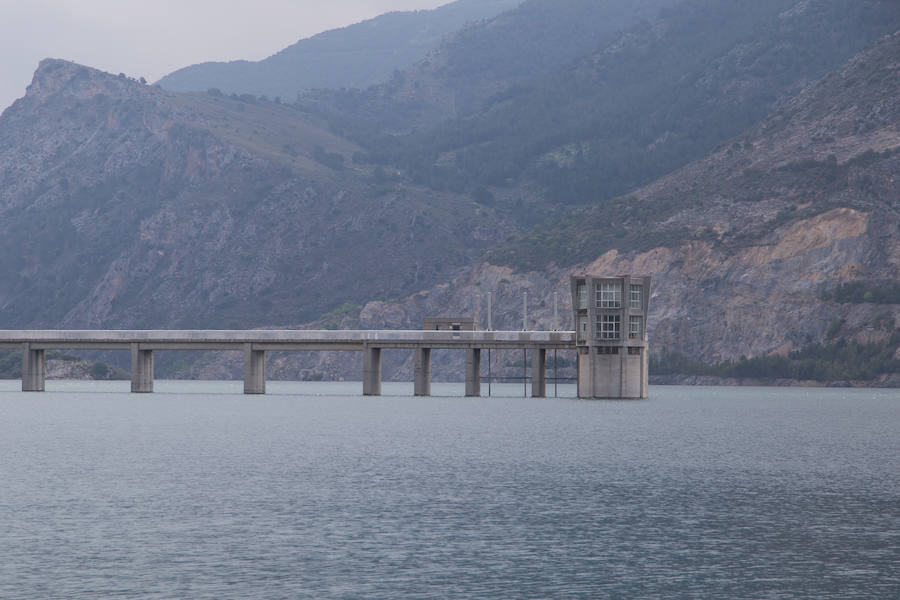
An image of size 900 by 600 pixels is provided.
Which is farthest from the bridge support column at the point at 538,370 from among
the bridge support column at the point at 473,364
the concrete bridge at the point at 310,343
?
the bridge support column at the point at 473,364

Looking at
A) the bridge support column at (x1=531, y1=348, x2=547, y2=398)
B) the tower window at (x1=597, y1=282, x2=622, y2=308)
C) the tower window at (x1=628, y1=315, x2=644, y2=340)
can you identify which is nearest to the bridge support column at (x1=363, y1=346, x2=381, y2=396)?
the bridge support column at (x1=531, y1=348, x2=547, y2=398)

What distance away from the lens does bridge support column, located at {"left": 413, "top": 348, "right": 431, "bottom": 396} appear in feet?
611

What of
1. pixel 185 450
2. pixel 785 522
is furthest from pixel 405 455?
pixel 785 522

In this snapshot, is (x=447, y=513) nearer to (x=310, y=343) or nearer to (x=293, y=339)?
(x=293, y=339)

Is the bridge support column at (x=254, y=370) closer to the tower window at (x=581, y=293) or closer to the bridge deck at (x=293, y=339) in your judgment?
the bridge deck at (x=293, y=339)

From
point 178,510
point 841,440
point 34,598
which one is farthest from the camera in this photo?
point 841,440

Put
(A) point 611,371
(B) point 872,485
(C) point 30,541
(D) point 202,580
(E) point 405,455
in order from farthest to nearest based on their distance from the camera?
1. (A) point 611,371
2. (E) point 405,455
3. (B) point 872,485
4. (C) point 30,541
5. (D) point 202,580

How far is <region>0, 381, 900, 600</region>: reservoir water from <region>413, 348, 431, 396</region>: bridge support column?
217 feet

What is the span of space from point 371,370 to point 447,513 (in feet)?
422

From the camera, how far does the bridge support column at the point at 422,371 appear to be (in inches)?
7333

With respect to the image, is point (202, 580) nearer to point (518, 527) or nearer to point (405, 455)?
point (518, 527)

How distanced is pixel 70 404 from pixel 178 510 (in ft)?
377

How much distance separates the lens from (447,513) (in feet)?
204

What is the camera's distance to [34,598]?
4316 cm
